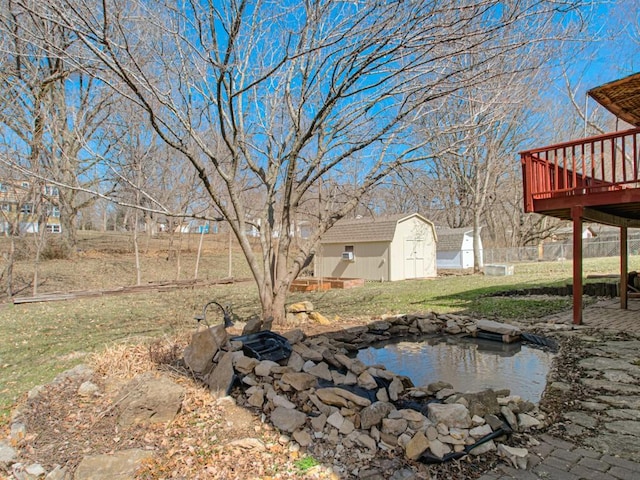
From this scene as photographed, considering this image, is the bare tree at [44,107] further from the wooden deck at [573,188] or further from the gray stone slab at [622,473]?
the gray stone slab at [622,473]

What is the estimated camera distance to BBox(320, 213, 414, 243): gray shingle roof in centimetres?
1591

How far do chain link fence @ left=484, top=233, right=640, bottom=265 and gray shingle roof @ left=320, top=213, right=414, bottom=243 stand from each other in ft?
37.7

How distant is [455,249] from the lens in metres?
22.3

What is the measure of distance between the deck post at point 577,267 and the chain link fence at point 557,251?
20354 mm

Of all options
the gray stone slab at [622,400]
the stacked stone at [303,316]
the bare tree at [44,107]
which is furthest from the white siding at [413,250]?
the gray stone slab at [622,400]

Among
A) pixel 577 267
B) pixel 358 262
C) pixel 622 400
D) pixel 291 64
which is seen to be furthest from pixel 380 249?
pixel 622 400

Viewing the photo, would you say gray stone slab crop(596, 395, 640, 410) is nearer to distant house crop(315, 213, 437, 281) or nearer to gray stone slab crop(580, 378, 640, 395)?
gray stone slab crop(580, 378, 640, 395)

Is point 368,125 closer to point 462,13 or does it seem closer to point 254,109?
point 254,109

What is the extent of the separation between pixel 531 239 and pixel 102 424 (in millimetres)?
28774

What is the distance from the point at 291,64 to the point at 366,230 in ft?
37.0

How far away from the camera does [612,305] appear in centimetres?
749

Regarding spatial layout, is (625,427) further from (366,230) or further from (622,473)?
(366,230)

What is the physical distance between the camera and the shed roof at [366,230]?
15906 millimetres

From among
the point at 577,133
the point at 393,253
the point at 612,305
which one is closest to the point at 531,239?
the point at 577,133
